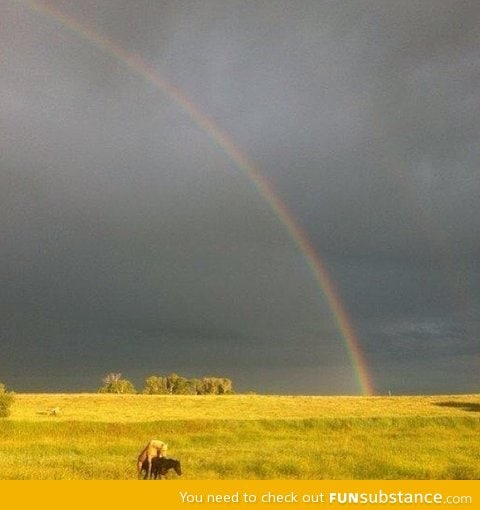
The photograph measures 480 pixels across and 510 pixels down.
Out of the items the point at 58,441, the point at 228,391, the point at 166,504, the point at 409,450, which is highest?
the point at 228,391

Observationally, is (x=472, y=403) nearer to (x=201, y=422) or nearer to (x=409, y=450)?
(x=201, y=422)

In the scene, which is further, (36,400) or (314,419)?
(36,400)

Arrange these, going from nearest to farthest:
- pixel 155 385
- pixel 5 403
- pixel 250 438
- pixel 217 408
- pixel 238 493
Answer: pixel 238 493 → pixel 250 438 → pixel 5 403 → pixel 217 408 → pixel 155 385

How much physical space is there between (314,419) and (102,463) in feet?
89.0

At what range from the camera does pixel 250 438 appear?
48438mm

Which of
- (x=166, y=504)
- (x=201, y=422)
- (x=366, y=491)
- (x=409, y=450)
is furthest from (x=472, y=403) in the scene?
(x=166, y=504)

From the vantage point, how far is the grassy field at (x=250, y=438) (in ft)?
98.4

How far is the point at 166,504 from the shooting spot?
23.8 meters

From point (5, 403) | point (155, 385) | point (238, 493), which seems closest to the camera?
point (238, 493)

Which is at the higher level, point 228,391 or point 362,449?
point 228,391

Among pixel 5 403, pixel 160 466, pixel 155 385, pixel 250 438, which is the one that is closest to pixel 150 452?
pixel 160 466

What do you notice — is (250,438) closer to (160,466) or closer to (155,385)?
(160,466)

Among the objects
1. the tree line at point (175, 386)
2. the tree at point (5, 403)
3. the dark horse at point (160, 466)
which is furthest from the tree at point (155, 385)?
the dark horse at point (160, 466)

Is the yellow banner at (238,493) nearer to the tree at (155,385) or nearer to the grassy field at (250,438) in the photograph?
the grassy field at (250,438)
